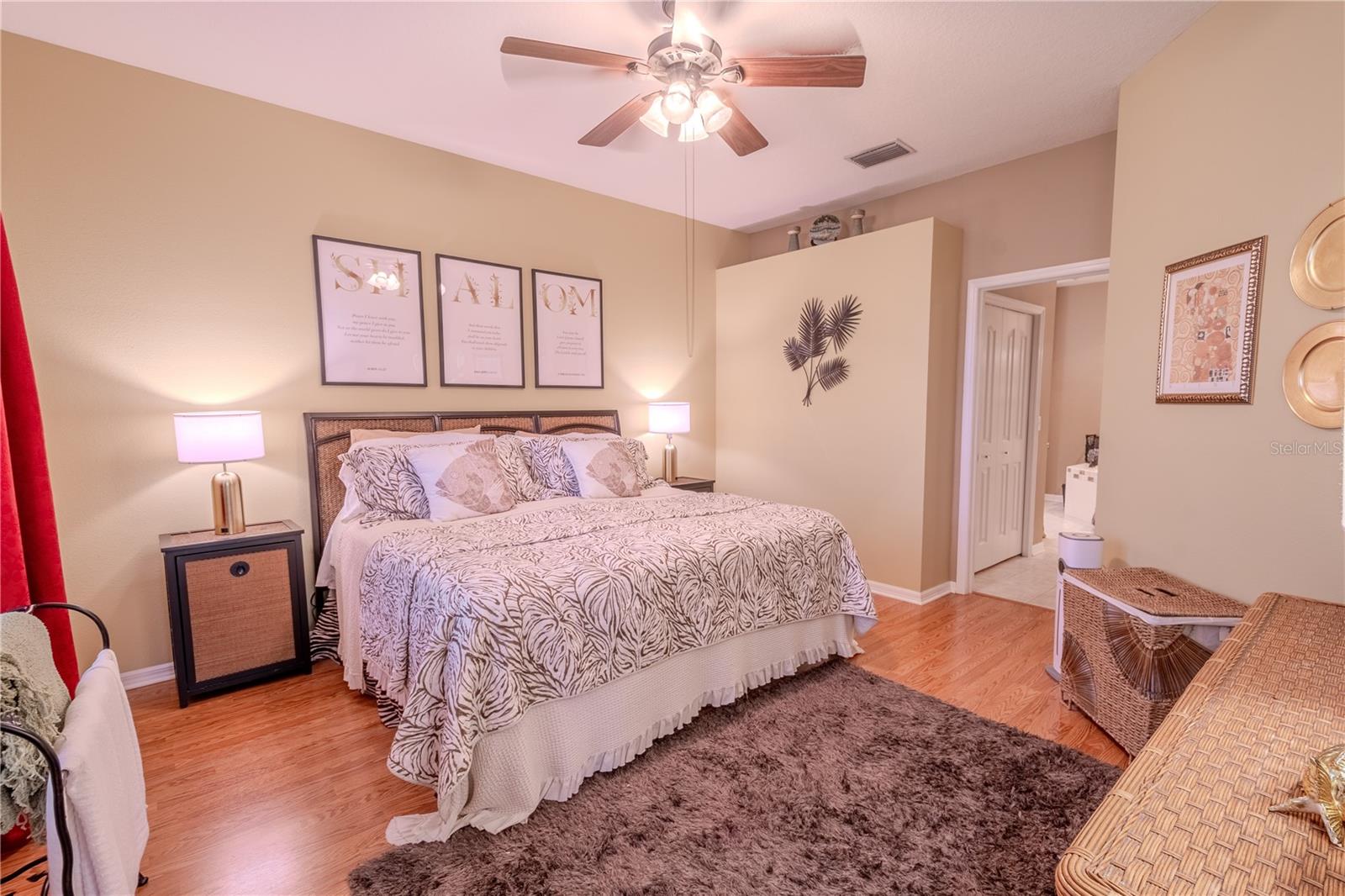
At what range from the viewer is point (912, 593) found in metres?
3.83

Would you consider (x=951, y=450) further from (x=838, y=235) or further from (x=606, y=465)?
(x=606, y=465)

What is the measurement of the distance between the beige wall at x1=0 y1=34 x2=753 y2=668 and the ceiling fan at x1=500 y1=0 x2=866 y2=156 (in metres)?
1.56

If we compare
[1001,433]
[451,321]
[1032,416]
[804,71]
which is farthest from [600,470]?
[1032,416]

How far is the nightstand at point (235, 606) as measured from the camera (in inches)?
96.5

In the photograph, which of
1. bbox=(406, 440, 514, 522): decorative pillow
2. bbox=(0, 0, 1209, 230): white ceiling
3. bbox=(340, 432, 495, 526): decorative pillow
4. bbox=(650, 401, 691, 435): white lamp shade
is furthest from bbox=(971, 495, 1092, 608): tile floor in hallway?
bbox=(340, 432, 495, 526): decorative pillow

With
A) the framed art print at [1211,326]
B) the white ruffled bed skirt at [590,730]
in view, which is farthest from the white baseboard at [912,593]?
the framed art print at [1211,326]

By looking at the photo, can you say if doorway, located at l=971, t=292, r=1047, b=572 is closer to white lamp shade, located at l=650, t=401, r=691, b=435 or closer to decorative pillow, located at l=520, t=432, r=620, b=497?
white lamp shade, located at l=650, t=401, r=691, b=435

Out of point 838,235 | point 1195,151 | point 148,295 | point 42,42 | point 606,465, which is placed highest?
point 42,42

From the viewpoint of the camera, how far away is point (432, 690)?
1764mm

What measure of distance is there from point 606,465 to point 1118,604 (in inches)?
97.9

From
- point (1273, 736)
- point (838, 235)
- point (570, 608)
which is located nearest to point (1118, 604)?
point (1273, 736)

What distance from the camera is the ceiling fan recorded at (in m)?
2.00

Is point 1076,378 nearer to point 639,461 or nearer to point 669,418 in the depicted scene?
point 669,418

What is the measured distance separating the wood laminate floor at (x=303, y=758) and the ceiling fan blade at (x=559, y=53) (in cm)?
262
